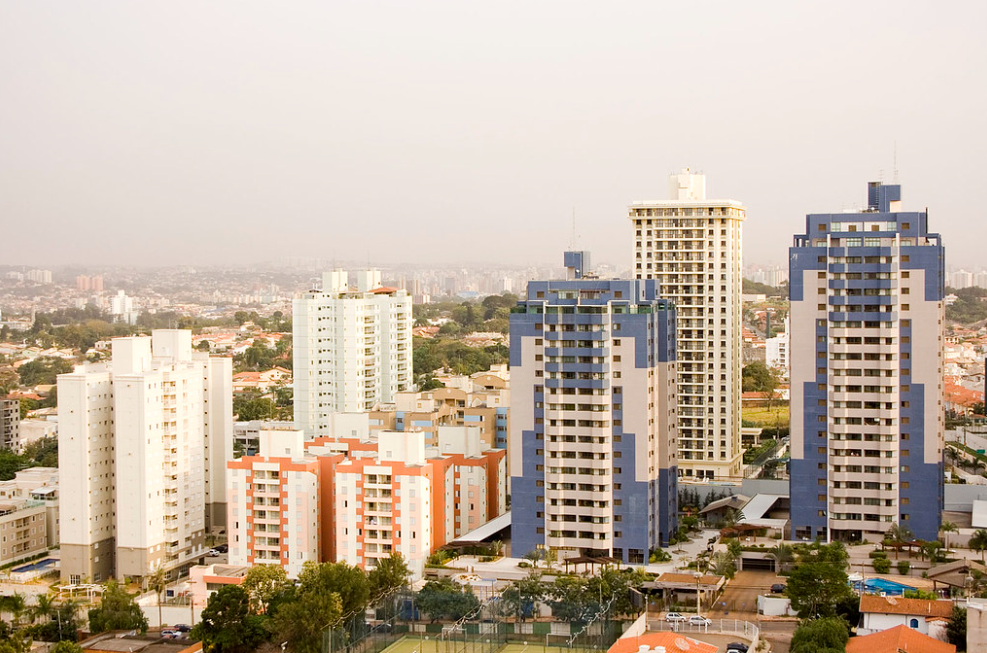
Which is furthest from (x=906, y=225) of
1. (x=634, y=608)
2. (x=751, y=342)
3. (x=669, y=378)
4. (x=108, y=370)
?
(x=751, y=342)

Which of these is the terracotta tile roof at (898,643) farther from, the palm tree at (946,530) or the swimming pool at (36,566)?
the swimming pool at (36,566)

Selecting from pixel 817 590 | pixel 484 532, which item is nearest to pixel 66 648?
pixel 484 532

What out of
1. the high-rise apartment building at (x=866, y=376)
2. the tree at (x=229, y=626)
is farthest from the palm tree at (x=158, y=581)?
the high-rise apartment building at (x=866, y=376)

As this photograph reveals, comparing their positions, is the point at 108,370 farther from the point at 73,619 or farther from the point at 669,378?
the point at 669,378

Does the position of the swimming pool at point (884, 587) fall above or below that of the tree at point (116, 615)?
above

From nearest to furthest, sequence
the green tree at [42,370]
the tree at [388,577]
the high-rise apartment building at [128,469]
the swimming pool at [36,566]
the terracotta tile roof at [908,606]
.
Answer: the terracotta tile roof at [908,606] < the tree at [388,577] < the high-rise apartment building at [128,469] < the swimming pool at [36,566] < the green tree at [42,370]

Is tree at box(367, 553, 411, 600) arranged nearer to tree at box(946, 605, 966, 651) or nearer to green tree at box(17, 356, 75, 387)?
tree at box(946, 605, 966, 651)

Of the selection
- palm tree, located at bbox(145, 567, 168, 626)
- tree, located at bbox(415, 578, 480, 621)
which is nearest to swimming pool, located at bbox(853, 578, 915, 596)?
tree, located at bbox(415, 578, 480, 621)
